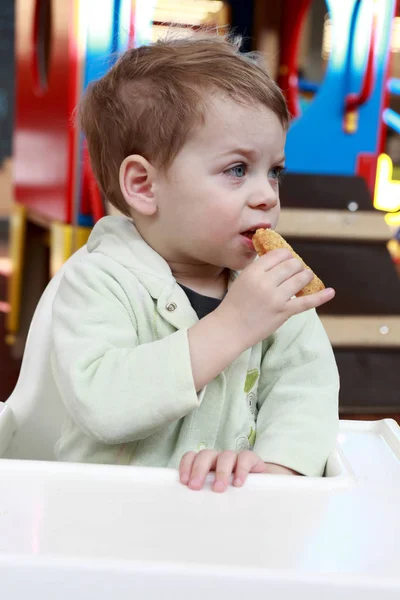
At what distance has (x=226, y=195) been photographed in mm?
772

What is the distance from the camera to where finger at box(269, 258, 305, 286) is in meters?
0.70

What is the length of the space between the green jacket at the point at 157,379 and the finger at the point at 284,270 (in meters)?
0.09

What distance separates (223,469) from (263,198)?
29 cm

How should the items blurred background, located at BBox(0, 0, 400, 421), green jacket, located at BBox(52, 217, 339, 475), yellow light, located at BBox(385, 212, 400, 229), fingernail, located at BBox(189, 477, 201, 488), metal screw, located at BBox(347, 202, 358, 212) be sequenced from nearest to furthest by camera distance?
fingernail, located at BBox(189, 477, 201, 488) < green jacket, located at BBox(52, 217, 339, 475) < blurred background, located at BBox(0, 0, 400, 421) < metal screw, located at BBox(347, 202, 358, 212) < yellow light, located at BBox(385, 212, 400, 229)

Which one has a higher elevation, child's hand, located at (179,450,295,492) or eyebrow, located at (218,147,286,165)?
eyebrow, located at (218,147,286,165)

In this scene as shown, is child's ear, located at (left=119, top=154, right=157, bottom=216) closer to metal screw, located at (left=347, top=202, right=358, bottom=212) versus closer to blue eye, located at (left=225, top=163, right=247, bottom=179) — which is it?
blue eye, located at (left=225, top=163, right=247, bottom=179)

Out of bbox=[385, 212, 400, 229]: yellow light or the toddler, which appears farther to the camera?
bbox=[385, 212, 400, 229]: yellow light

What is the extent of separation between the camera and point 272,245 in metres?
0.73

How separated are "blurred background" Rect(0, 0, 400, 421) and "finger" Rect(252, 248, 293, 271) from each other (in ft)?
3.98

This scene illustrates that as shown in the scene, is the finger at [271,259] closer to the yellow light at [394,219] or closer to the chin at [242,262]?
the chin at [242,262]

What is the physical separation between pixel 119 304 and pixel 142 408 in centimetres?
14

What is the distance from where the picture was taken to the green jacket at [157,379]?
2.19 ft

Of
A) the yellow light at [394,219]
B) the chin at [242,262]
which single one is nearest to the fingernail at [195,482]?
the chin at [242,262]

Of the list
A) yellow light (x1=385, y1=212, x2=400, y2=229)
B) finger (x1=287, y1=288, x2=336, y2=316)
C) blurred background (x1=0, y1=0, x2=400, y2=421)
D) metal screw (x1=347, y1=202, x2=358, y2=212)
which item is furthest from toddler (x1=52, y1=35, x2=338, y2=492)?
yellow light (x1=385, y1=212, x2=400, y2=229)
